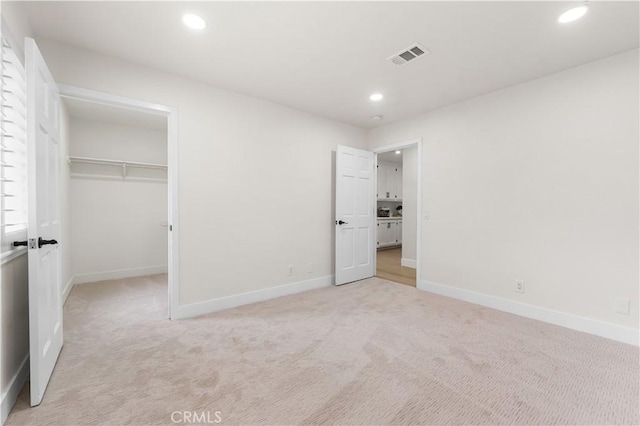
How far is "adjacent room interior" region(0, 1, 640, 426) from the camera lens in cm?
172

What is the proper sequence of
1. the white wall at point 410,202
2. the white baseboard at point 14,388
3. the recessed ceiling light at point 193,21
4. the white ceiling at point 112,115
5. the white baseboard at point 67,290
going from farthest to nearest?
the white wall at point 410,202 < the white ceiling at point 112,115 < the white baseboard at point 67,290 < the recessed ceiling light at point 193,21 < the white baseboard at point 14,388

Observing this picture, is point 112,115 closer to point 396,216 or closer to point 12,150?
point 12,150

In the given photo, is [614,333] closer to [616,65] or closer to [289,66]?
[616,65]

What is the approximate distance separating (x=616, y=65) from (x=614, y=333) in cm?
237

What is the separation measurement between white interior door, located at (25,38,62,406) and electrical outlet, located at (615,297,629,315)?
4365 millimetres

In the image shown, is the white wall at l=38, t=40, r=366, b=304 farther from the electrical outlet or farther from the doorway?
the electrical outlet

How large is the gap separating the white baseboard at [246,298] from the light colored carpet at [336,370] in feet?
Result: 0.43

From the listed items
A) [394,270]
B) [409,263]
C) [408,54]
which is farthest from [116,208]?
[409,263]

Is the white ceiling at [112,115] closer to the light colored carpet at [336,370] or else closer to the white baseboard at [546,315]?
the light colored carpet at [336,370]

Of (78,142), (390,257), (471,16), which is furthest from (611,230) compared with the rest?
(78,142)

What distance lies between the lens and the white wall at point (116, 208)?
169 inches

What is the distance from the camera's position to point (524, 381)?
187cm

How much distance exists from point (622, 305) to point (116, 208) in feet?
21.1

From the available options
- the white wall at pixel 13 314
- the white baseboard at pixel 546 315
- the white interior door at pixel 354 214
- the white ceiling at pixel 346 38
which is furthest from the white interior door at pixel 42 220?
the white baseboard at pixel 546 315
